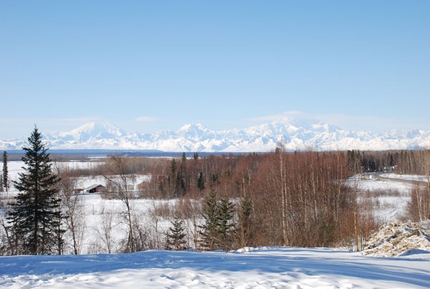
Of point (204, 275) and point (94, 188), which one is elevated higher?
point (204, 275)

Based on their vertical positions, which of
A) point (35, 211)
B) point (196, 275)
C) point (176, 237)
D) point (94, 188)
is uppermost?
point (196, 275)

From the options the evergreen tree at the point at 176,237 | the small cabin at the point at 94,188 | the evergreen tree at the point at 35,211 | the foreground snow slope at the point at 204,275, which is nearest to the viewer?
the foreground snow slope at the point at 204,275

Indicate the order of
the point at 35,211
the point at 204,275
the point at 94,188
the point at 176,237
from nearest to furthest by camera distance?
the point at 204,275, the point at 176,237, the point at 35,211, the point at 94,188

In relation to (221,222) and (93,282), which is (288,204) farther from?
(93,282)

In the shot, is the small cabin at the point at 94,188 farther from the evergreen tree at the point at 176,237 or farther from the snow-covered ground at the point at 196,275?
the snow-covered ground at the point at 196,275

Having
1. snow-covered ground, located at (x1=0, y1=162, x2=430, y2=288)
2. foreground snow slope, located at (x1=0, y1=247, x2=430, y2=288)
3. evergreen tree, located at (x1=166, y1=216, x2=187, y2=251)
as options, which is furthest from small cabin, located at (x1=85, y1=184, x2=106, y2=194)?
foreground snow slope, located at (x1=0, y1=247, x2=430, y2=288)

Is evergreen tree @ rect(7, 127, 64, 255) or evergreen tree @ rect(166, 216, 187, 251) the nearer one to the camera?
evergreen tree @ rect(166, 216, 187, 251)

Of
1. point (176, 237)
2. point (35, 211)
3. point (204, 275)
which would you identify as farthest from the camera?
point (35, 211)

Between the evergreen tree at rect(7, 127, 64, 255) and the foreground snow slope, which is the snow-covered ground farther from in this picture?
the evergreen tree at rect(7, 127, 64, 255)

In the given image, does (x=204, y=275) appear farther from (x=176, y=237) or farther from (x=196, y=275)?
(x=176, y=237)

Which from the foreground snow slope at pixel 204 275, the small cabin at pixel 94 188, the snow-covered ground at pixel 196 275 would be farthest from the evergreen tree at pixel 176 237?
the small cabin at pixel 94 188

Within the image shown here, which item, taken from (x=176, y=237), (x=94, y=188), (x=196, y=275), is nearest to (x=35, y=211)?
(x=176, y=237)

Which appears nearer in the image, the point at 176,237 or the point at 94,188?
the point at 176,237

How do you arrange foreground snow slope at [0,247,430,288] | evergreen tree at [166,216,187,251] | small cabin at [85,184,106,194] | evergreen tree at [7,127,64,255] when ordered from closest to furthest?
foreground snow slope at [0,247,430,288] < evergreen tree at [166,216,187,251] < evergreen tree at [7,127,64,255] < small cabin at [85,184,106,194]
